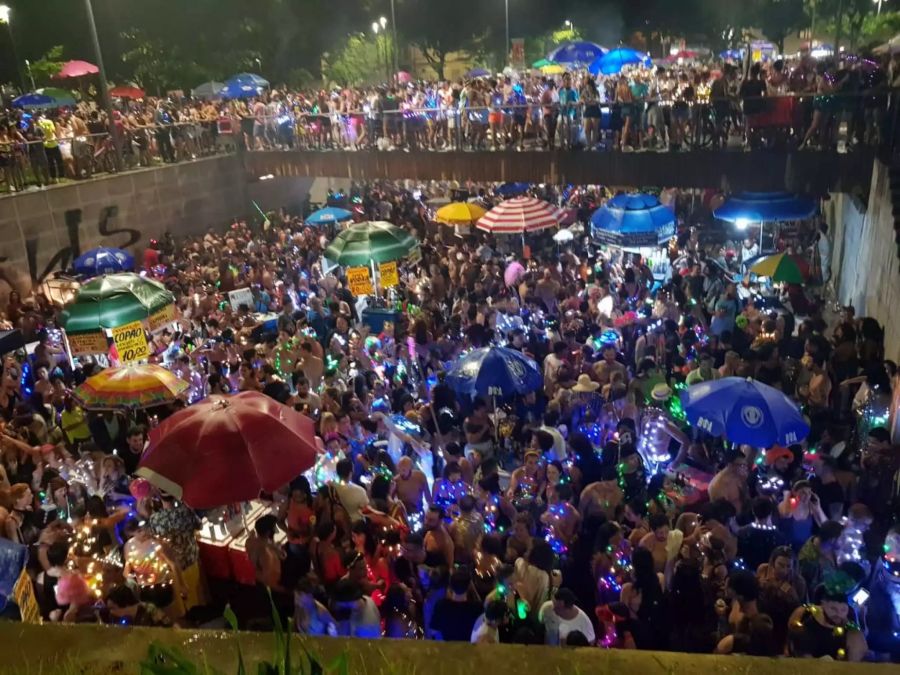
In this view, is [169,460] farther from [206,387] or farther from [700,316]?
[700,316]

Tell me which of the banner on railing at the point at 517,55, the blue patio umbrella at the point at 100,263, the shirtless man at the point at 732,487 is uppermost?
the banner on railing at the point at 517,55

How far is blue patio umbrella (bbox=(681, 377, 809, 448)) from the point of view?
690 cm

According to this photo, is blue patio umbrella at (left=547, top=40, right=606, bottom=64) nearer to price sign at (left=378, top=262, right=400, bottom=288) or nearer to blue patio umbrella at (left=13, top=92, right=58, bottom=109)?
price sign at (left=378, top=262, right=400, bottom=288)

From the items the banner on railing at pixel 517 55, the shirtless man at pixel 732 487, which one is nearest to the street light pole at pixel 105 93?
the shirtless man at pixel 732 487

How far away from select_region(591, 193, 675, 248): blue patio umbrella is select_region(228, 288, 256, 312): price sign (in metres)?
6.83

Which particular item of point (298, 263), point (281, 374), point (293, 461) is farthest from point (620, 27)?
point (293, 461)

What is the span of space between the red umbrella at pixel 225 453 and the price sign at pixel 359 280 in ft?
19.4

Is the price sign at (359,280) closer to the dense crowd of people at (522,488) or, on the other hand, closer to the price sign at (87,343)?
the dense crowd of people at (522,488)

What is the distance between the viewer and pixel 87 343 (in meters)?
10.5

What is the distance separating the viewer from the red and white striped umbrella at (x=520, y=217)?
1397 centimetres

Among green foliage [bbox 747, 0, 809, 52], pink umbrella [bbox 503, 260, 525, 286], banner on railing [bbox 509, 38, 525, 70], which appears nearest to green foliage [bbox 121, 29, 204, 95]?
banner on railing [bbox 509, 38, 525, 70]

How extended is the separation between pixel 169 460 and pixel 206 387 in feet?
16.4

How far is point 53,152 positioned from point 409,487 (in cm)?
1619

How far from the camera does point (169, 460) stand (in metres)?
6.15
